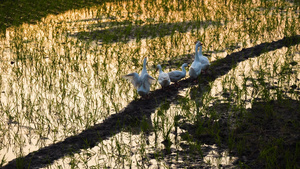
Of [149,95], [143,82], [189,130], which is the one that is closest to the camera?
[189,130]

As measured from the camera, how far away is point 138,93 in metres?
6.40

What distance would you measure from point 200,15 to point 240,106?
6.64 meters

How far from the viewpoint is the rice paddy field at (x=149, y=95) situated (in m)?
4.85

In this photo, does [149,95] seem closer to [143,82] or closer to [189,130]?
[143,82]

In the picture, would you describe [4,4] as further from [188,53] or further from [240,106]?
[240,106]

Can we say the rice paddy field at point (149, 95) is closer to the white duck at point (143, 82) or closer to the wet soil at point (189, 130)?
the wet soil at point (189, 130)

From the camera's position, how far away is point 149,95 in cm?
663

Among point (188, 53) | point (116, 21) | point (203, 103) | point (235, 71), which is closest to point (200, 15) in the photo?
point (116, 21)

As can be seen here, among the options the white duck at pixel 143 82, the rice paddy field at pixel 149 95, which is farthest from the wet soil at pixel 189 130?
the white duck at pixel 143 82

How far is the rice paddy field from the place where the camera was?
4.85m

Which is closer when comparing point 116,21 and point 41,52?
point 41,52

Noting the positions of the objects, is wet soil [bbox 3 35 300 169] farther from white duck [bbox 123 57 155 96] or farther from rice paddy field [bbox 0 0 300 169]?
white duck [bbox 123 57 155 96]

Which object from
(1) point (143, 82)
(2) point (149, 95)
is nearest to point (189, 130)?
(1) point (143, 82)

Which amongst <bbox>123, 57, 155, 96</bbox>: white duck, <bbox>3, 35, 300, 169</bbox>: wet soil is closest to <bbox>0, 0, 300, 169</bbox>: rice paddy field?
<bbox>3, 35, 300, 169</bbox>: wet soil
